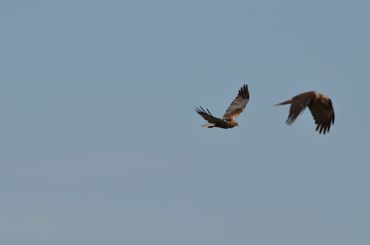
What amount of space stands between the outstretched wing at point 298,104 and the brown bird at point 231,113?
6.89 metres

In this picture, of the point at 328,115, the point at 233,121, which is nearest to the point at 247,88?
the point at 233,121

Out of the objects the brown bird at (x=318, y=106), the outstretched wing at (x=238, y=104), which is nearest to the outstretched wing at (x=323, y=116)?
the brown bird at (x=318, y=106)

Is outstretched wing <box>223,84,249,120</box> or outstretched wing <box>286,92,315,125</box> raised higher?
outstretched wing <box>223,84,249,120</box>

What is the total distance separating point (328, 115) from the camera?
1122 inches

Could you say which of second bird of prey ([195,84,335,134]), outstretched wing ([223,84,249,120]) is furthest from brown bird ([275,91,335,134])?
outstretched wing ([223,84,249,120])

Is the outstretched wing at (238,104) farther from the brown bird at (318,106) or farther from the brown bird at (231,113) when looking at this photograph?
the brown bird at (318,106)

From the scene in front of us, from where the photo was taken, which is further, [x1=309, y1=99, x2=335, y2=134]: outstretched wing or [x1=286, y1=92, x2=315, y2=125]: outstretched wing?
[x1=309, y1=99, x2=335, y2=134]: outstretched wing

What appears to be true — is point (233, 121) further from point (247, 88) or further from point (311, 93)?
point (311, 93)

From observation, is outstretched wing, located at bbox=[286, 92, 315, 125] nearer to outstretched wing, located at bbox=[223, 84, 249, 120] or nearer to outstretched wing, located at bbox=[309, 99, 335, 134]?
outstretched wing, located at bbox=[309, 99, 335, 134]

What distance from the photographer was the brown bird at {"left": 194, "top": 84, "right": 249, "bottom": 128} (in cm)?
3453

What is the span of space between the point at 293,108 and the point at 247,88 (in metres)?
12.7

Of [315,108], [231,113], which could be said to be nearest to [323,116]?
[315,108]

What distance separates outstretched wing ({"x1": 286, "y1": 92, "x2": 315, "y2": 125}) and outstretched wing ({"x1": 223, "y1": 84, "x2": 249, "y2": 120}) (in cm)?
1000

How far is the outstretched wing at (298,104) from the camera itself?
84.7ft
